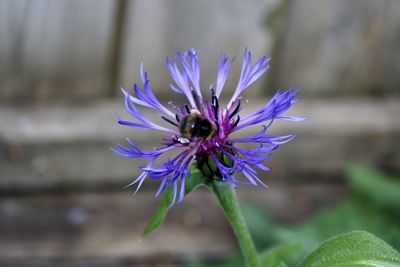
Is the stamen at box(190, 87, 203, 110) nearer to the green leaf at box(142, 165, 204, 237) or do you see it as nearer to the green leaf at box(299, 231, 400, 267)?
the green leaf at box(142, 165, 204, 237)

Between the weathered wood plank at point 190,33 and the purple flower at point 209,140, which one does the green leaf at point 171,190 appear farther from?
the weathered wood plank at point 190,33

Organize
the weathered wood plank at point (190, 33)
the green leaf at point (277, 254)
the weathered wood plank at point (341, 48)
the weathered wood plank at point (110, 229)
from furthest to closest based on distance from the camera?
the weathered wood plank at point (110, 229) → the weathered wood plank at point (341, 48) → the weathered wood plank at point (190, 33) → the green leaf at point (277, 254)

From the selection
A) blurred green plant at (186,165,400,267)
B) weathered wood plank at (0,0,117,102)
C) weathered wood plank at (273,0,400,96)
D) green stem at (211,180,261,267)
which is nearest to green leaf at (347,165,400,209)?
blurred green plant at (186,165,400,267)

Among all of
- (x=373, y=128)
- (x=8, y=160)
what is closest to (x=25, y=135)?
(x=8, y=160)

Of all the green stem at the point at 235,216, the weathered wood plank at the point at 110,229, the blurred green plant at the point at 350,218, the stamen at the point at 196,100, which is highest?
the stamen at the point at 196,100

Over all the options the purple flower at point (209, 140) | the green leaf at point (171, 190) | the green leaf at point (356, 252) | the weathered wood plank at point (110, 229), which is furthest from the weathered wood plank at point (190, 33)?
the green leaf at point (356, 252)

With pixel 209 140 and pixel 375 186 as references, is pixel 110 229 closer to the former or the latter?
pixel 375 186

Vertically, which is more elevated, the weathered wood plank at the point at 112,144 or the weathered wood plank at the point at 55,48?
the weathered wood plank at the point at 55,48
